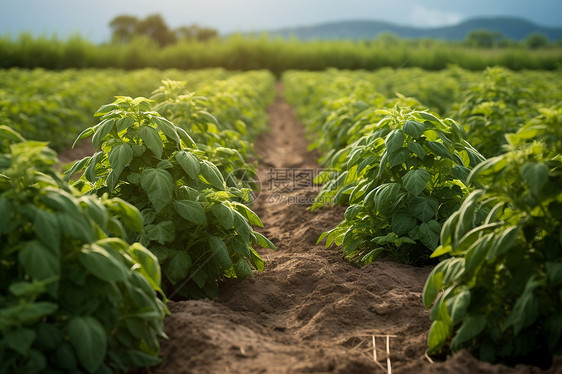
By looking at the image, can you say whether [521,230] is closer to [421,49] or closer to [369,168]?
[369,168]

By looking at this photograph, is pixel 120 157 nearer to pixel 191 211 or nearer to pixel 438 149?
pixel 191 211

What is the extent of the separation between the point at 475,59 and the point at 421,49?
4.18 m

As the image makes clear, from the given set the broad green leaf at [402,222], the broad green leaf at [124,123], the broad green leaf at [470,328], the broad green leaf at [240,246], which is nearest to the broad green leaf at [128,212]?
the broad green leaf at [124,123]

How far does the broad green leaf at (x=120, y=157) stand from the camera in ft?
9.62

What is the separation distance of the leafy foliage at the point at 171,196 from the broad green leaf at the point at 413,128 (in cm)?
118

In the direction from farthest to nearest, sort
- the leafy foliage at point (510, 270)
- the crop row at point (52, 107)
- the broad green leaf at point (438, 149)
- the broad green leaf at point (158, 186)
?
the crop row at point (52, 107)
the broad green leaf at point (438, 149)
the broad green leaf at point (158, 186)
the leafy foliage at point (510, 270)

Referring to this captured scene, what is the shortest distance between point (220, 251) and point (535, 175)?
1734mm

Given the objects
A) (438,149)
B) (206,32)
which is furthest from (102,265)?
(206,32)

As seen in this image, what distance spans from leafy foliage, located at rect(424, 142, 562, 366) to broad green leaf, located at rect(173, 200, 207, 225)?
1.32 meters

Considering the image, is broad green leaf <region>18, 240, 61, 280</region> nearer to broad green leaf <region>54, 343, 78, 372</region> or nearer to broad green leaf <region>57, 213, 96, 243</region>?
broad green leaf <region>57, 213, 96, 243</region>

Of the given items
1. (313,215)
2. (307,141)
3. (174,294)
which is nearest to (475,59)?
(307,141)

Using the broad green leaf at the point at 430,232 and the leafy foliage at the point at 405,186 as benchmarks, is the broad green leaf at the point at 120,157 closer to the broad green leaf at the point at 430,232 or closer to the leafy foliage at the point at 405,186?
the leafy foliage at the point at 405,186

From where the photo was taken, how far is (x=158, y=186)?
2.86 meters

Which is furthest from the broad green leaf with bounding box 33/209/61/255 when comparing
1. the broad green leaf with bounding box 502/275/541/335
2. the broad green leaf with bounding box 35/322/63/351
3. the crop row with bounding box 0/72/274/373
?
the broad green leaf with bounding box 502/275/541/335
